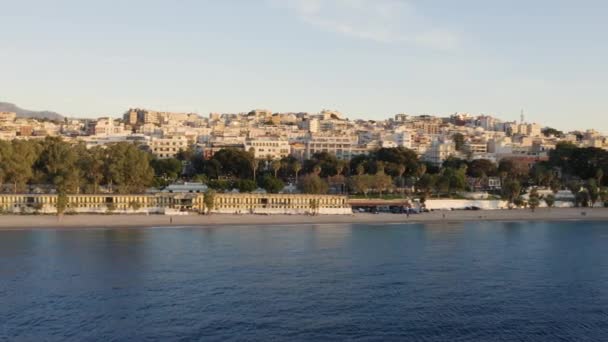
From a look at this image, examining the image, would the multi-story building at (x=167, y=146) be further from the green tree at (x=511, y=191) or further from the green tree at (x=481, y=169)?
the green tree at (x=511, y=191)

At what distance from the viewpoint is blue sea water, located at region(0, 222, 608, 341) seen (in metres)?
21.2

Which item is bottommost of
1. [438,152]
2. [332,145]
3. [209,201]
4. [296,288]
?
[296,288]

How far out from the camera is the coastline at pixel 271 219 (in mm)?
46344

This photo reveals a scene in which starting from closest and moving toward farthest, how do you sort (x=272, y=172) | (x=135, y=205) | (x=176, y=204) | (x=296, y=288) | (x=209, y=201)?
(x=296, y=288)
(x=209, y=201)
(x=135, y=205)
(x=176, y=204)
(x=272, y=172)

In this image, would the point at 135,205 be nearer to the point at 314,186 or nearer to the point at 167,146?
the point at 314,186

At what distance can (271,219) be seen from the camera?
51.5 m

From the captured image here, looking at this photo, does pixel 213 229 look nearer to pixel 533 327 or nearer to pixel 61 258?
pixel 61 258

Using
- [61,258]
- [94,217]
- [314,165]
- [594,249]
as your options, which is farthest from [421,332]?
[314,165]

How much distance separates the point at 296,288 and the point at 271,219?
24991 millimetres

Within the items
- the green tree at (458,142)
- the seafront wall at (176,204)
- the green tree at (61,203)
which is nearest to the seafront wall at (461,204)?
the seafront wall at (176,204)

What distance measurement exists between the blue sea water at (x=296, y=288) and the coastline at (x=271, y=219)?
3.95 metres

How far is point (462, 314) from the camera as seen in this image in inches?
912

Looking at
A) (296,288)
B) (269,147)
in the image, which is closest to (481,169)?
(269,147)

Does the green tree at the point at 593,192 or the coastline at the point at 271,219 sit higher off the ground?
the green tree at the point at 593,192
